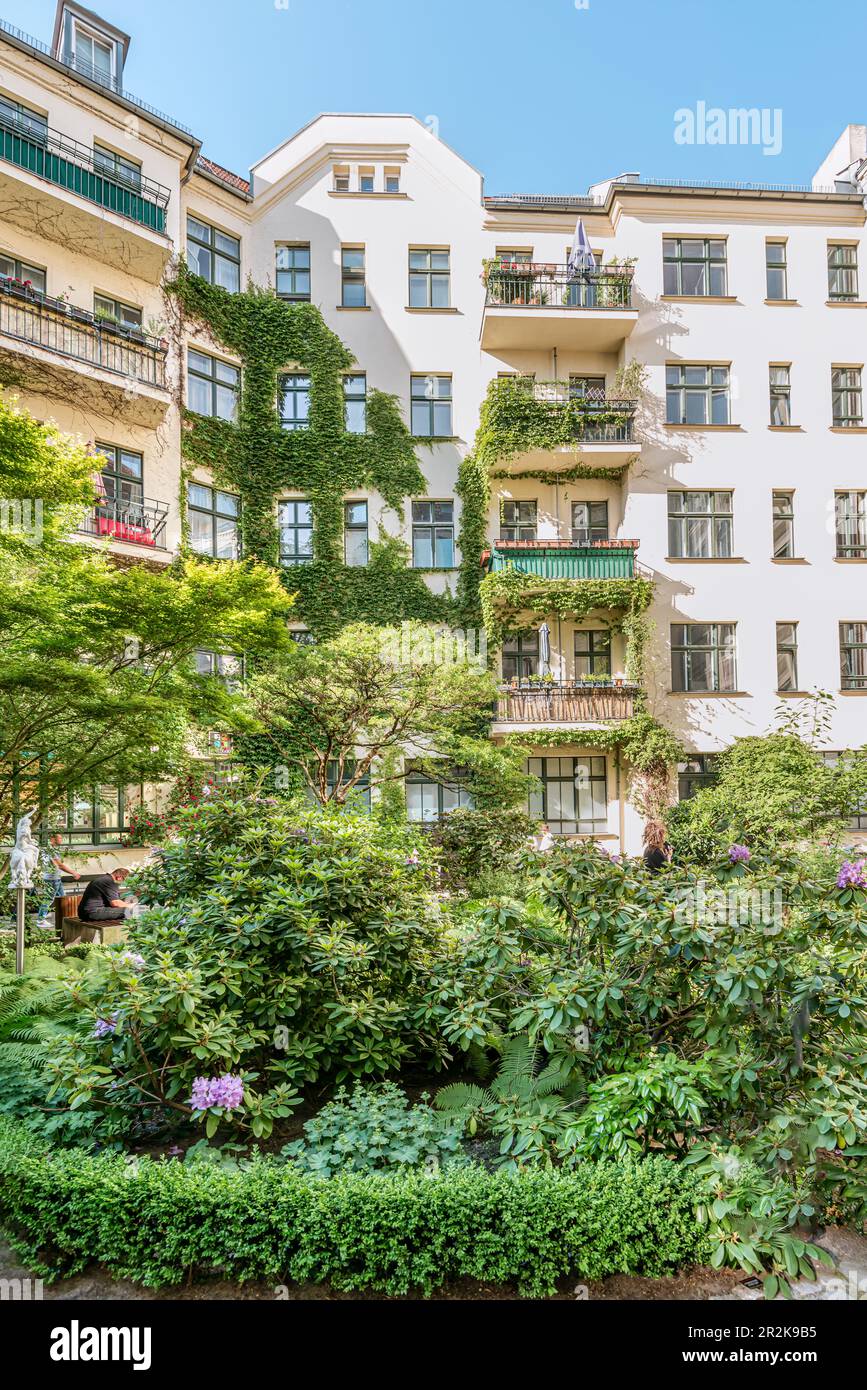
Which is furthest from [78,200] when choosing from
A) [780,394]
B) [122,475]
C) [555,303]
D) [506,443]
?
[780,394]

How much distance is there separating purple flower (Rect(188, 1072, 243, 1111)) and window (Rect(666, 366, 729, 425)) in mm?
21874

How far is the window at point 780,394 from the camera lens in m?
22.2

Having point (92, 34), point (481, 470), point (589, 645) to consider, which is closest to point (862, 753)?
point (589, 645)

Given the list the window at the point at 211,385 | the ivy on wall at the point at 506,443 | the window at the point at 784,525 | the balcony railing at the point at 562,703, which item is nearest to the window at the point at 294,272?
the window at the point at 211,385

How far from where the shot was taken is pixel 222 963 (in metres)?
4.82

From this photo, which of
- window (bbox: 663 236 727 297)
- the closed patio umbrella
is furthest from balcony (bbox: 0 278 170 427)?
window (bbox: 663 236 727 297)

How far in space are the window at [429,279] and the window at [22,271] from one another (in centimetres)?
1008

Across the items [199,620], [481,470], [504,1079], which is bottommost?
[504,1079]

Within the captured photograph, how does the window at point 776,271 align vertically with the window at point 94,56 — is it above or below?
below

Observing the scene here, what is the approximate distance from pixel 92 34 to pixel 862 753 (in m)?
26.4

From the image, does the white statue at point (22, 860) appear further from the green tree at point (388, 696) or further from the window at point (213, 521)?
the window at point (213, 521)

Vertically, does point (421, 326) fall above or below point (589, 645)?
above
